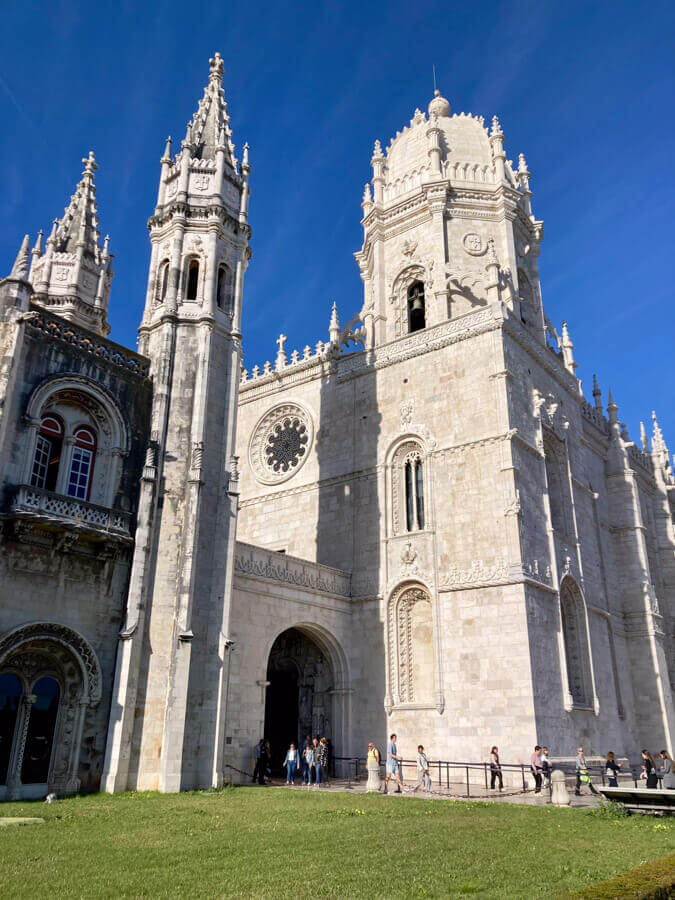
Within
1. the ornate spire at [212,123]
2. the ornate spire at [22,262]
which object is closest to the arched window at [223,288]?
the ornate spire at [212,123]

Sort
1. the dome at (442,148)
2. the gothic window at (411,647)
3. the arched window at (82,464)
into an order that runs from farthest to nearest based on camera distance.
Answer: the dome at (442,148) < the gothic window at (411,647) < the arched window at (82,464)

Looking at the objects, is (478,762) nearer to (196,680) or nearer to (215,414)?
(196,680)

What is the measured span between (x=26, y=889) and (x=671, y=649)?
35055mm

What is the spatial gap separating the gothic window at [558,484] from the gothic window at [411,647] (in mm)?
6793

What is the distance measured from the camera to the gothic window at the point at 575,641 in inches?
1041

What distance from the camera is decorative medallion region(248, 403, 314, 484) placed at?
31.9 metres

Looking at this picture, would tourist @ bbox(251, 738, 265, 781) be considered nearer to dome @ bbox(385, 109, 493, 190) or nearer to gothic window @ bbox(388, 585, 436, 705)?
gothic window @ bbox(388, 585, 436, 705)

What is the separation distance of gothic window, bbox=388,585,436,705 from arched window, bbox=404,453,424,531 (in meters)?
2.45

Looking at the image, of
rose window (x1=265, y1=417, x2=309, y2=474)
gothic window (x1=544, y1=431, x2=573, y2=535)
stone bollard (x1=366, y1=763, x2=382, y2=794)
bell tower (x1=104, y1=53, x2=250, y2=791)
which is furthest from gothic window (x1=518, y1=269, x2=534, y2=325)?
stone bollard (x1=366, y1=763, x2=382, y2=794)

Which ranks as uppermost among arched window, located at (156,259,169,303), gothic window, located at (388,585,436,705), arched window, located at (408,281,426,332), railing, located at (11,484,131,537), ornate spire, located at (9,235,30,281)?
arched window, located at (408,281,426,332)

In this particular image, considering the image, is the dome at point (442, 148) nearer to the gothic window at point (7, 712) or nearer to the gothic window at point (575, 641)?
the gothic window at point (575, 641)

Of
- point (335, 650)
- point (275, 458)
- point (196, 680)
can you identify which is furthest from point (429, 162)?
point (196, 680)

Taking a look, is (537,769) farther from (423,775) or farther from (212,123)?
(212,123)

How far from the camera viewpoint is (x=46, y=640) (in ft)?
57.3
